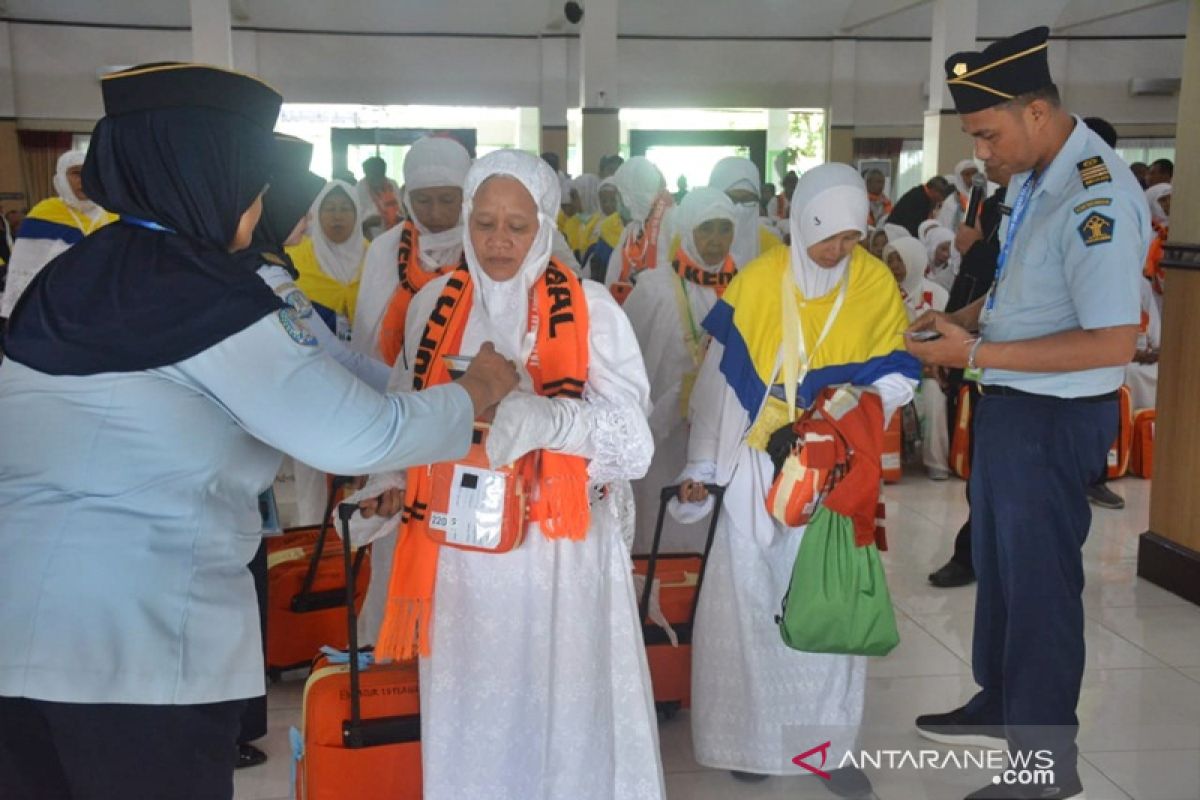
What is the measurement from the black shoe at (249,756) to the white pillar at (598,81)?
35.6 feet

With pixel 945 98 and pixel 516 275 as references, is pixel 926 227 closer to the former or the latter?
pixel 945 98

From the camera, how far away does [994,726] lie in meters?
3.29

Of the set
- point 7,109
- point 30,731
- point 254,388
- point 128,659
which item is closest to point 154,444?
point 254,388

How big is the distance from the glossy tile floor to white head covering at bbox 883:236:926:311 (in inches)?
72.3

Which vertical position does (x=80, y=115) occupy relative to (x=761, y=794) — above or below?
above

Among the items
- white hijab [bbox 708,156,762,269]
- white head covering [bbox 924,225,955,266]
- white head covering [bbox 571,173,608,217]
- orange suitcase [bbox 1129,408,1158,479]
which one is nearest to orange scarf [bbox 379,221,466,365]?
white hijab [bbox 708,156,762,269]

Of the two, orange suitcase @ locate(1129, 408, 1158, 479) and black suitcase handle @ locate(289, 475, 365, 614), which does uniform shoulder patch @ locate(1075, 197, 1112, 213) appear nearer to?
black suitcase handle @ locate(289, 475, 365, 614)

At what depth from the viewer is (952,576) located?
4871 mm

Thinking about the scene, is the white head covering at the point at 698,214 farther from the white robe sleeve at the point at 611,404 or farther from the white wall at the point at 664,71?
the white wall at the point at 664,71

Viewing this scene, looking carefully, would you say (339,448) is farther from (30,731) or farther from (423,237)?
(423,237)

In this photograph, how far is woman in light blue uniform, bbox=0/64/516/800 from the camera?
1516mm

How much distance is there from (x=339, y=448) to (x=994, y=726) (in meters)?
2.39

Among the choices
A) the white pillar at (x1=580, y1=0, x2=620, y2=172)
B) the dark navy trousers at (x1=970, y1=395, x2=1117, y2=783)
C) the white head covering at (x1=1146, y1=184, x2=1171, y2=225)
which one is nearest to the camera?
the dark navy trousers at (x1=970, y1=395, x2=1117, y2=783)

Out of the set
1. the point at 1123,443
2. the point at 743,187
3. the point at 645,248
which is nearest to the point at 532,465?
the point at 645,248
